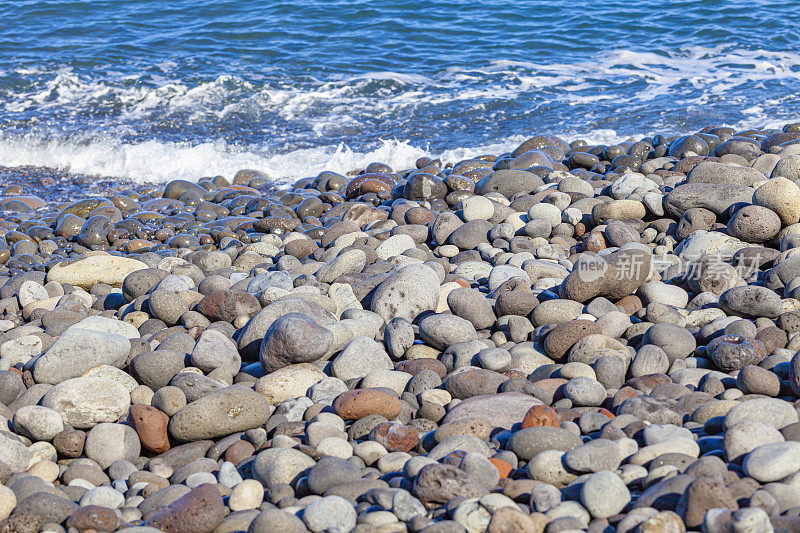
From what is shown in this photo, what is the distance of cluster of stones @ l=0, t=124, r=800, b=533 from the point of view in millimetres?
2502

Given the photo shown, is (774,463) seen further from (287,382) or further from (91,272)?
(91,272)

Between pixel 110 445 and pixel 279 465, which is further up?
pixel 279 465

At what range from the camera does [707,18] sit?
1688cm

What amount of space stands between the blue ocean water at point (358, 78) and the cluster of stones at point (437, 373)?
14.2ft

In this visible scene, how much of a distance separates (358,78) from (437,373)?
10.8 meters

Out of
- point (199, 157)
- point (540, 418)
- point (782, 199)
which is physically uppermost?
point (782, 199)

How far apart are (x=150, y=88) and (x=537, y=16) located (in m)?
9.37

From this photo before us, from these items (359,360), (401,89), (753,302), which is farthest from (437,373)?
(401,89)

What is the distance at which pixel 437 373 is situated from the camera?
3.80 metres

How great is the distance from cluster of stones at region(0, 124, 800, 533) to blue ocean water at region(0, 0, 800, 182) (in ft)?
14.2

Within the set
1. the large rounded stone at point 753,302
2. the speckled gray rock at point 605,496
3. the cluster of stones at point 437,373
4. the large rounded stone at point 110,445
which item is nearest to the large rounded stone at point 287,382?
the cluster of stones at point 437,373

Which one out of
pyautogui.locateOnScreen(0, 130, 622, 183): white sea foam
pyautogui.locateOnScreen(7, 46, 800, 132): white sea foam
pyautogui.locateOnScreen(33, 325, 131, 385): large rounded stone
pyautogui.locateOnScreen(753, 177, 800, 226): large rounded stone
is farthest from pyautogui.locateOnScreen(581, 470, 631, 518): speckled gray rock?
pyautogui.locateOnScreen(7, 46, 800, 132): white sea foam

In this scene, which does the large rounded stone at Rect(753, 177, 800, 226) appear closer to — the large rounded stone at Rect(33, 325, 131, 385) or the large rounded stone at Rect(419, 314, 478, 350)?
the large rounded stone at Rect(419, 314, 478, 350)

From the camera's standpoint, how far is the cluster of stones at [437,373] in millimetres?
2502
